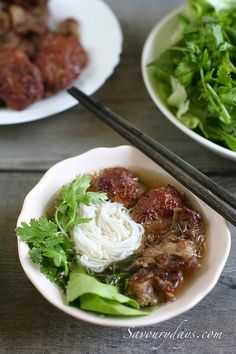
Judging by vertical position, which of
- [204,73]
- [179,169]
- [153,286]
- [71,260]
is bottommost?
[71,260]

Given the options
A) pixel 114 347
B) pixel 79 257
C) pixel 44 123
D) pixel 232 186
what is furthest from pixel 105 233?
pixel 44 123

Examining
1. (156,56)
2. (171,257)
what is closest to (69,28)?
(156,56)

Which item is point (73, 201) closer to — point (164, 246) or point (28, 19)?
point (164, 246)

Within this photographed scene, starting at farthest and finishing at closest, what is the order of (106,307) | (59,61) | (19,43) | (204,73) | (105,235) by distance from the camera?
(19,43) < (59,61) < (204,73) < (105,235) < (106,307)

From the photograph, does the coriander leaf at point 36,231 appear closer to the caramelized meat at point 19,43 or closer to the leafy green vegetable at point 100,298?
the leafy green vegetable at point 100,298

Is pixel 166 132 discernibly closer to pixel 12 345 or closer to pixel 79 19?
pixel 79 19

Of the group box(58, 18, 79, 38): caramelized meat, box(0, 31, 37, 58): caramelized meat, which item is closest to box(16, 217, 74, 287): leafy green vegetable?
box(0, 31, 37, 58): caramelized meat
